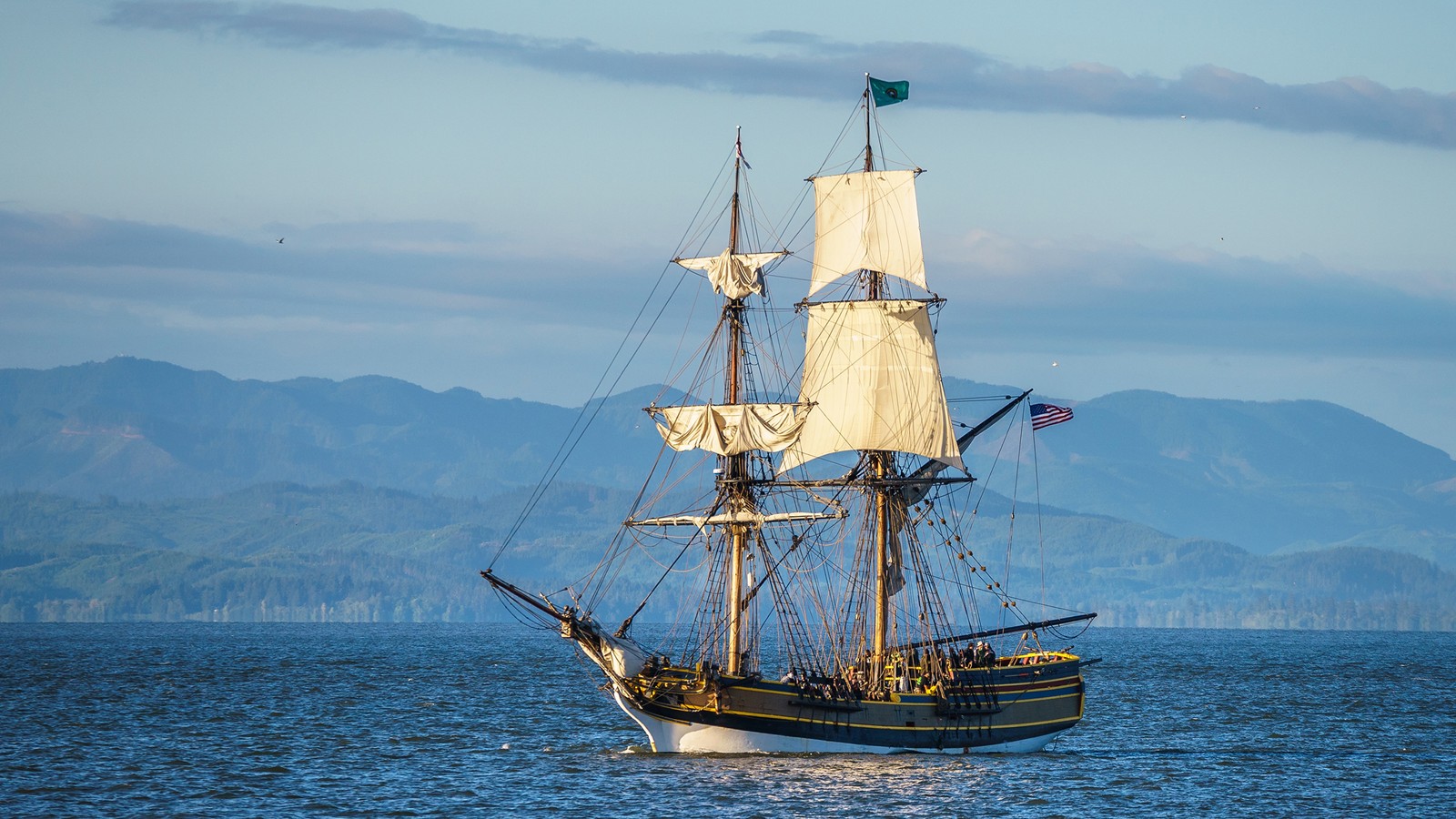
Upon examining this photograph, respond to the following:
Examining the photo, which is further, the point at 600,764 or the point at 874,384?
the point at 874,384

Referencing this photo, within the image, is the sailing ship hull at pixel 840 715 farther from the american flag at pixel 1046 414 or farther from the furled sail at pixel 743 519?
the american flag at pixel 1046 414

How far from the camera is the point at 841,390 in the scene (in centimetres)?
10394

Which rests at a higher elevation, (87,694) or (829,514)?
(829,514)

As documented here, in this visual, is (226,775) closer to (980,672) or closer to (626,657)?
(626,657)

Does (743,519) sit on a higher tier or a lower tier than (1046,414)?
lower

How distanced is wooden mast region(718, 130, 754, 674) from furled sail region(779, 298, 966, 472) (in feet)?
25.3

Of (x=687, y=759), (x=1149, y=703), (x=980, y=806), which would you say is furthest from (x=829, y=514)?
(x=1149, y=703)

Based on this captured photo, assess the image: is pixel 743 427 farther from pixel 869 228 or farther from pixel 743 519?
pixel 869 228

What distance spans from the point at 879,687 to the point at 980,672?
16.0 ft

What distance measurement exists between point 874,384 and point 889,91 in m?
15.3

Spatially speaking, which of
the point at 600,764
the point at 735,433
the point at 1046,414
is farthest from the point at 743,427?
the point at 1046,414

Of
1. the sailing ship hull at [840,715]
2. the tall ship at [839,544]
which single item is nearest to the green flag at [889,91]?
the tall ship at [839,544]

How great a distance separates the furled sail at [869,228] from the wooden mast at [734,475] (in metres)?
10.7

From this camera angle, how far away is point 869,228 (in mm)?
103500
